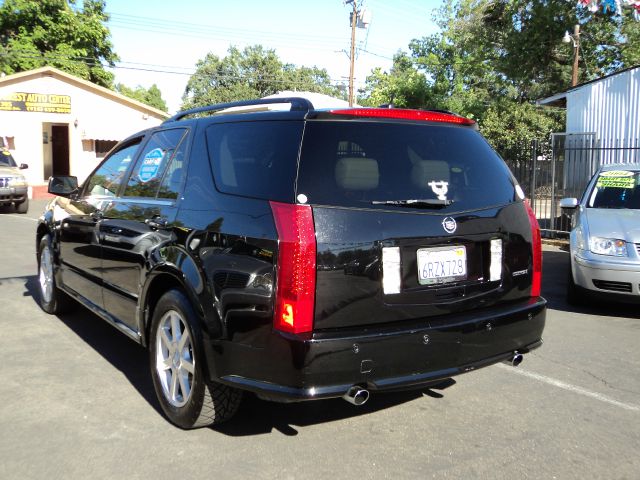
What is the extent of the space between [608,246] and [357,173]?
417 cm

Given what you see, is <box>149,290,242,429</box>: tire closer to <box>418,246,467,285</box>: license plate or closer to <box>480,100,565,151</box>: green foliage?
<box>418,246,467,285</box>: license plate

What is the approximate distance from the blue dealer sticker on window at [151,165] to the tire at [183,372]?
980 mm

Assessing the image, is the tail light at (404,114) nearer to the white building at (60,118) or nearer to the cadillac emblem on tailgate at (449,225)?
the cadillac emblem on tailgate at (449,225)

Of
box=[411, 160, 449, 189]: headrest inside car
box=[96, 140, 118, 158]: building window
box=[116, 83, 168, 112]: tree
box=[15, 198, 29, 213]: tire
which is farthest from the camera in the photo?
box=[116, 83, 168, 112]: tree

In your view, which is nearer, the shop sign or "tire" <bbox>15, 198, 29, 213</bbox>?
"tire" <bbox>15, 198, 29, 213</bbox>

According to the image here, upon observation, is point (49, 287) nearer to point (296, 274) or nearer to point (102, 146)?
point (296, 274)

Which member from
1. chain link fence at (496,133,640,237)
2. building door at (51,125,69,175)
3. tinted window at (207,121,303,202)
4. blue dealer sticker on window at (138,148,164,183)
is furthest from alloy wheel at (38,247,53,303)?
building door at (51,125,69,175)

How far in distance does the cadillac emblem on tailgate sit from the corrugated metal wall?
11.3 metres

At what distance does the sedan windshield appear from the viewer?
7125mm

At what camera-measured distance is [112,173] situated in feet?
15.7

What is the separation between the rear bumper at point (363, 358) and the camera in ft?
9.04

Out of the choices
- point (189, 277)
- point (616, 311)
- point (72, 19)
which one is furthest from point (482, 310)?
point (72, 19)

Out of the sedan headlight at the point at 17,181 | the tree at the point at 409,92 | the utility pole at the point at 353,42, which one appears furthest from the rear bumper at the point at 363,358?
the tree at the point at 409,92

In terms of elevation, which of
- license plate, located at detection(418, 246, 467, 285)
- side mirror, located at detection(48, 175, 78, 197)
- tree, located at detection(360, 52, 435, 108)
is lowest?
license plate, located at detection(418, 246, 467, 285)
